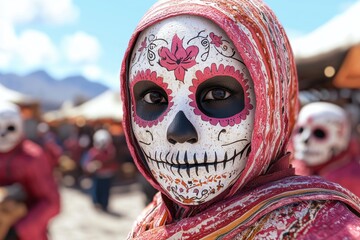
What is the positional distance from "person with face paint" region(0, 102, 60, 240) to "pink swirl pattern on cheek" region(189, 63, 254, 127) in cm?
246

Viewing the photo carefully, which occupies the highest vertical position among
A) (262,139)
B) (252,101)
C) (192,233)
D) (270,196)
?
(252,101)

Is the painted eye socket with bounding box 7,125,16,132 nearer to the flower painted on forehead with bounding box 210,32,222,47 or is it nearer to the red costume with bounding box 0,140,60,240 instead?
the red costume with bounding box 0,140,60,240

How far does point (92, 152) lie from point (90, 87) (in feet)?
160

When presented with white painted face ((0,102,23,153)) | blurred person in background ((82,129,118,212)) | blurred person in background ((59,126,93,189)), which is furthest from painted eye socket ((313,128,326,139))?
blurred person in background ((59,126,93,189))

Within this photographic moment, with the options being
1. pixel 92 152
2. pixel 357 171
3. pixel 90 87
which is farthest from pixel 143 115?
pixel 90 87

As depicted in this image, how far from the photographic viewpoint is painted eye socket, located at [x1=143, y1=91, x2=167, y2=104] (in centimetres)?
145

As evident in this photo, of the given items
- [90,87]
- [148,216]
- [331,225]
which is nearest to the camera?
[331,225]

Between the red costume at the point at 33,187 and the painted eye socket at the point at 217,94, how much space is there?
2456mm

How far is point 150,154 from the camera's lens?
4.80ft

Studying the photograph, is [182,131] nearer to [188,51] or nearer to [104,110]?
[188,51]

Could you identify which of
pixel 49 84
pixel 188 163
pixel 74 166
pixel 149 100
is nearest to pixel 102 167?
pixel 74 166

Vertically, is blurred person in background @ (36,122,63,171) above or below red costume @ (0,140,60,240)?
below

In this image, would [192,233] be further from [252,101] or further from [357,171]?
[357,171]

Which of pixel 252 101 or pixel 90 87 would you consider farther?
pixel 90 87
